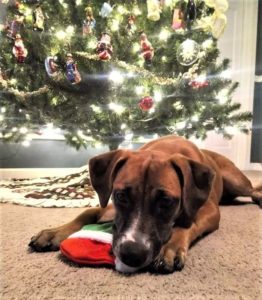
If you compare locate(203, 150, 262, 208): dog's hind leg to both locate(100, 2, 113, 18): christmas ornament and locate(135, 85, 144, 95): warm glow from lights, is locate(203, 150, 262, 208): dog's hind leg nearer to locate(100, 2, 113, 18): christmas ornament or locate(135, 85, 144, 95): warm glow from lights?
locate(135, 85, 144, 95): warm glow from lights

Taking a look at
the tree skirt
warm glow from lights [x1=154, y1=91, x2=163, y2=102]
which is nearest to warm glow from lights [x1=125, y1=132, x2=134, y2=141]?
warm glow from lights [x1=154, y1=91, x2=163, y2=102]

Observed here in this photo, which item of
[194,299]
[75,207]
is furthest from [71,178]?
[194,299]

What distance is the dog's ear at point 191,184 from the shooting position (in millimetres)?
1388

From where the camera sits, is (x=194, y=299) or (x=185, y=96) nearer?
(x=194, y=299)

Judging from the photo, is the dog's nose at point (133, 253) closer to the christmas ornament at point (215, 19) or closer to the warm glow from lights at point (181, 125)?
the christmas ornament at point (215, 19)

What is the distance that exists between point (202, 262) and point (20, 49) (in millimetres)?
2239

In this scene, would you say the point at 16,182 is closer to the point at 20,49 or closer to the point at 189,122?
the point at 20,49

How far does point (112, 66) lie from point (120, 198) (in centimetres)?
191

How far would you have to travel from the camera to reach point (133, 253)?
3.79ft

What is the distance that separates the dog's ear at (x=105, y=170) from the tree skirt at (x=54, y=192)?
0.96 metres

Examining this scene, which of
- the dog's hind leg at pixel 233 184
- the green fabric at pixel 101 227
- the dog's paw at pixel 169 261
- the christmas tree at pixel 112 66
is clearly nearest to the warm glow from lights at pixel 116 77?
the christmas tree at pixel 112 66

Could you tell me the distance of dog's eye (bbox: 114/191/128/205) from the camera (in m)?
1.32

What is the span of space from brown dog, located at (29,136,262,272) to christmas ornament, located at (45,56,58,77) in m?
1.59

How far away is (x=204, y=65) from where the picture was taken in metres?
3.34
